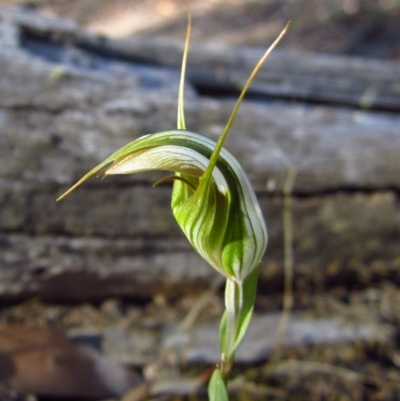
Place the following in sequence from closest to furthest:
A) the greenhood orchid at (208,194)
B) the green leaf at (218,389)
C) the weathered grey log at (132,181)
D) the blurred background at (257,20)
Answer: the greenhood orchid at (208,194)
the green leaf at (218,389)
the weathered grey log at (132,181)
the blurred background at (257,20)

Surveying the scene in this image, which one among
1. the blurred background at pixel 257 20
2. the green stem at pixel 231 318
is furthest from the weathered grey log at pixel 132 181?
the blurred background at pixel 257 20

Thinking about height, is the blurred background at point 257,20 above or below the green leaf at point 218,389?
above

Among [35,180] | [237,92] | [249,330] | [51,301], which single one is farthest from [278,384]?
[237,92]

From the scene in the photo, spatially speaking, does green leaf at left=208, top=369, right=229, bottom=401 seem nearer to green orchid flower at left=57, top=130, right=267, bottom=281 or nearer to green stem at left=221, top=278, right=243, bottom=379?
green stem at left=221, top=278, right=243, bottom=379

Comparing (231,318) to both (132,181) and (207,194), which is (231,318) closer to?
(207,194)

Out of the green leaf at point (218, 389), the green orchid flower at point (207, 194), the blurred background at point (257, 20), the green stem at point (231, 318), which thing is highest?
the blurred background at point (257, 20)

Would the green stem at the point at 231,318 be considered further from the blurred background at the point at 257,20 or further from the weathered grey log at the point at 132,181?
the blurred background at the point at 257,20

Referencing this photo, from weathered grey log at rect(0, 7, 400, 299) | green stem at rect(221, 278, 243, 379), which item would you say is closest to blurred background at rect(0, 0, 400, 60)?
weathered grey log at rect(0, 7, 400, 299)

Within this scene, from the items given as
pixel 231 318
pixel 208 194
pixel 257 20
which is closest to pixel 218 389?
pixel 231 318

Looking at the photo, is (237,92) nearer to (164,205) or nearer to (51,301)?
(164,205)
